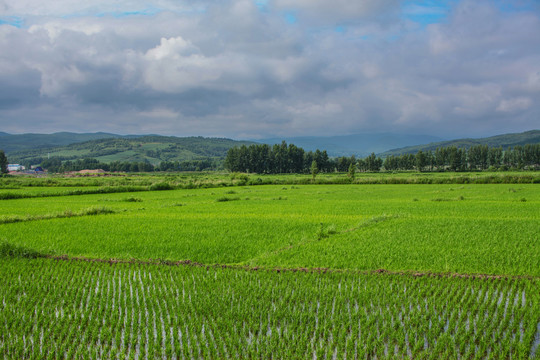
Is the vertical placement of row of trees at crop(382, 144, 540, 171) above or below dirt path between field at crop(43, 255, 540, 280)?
above

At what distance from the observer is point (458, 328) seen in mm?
7219

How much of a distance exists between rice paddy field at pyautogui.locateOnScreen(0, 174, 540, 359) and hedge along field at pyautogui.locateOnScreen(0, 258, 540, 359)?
0.13 ft

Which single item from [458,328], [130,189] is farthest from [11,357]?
[130,189]

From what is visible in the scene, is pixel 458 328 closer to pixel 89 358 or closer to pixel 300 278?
pixel 300 278

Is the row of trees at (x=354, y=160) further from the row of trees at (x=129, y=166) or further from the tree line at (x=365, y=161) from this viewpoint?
the row of trees at (x=129, y=166)

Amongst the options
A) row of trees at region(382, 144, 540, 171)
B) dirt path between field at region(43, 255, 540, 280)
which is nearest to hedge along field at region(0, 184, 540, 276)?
dirt path between field at region(43, 255, 540, 280)

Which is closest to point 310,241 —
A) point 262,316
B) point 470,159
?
point 262,316

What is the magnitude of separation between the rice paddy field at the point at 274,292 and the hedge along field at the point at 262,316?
0.04m

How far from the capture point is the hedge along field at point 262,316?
6.53m

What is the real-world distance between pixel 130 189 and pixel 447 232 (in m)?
45.7

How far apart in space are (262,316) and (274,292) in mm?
1441

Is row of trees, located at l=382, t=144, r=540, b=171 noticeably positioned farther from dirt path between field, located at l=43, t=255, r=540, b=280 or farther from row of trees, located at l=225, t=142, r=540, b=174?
dirt path between field, located at l=43, t=255, r=540, b=280

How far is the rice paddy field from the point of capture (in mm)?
6703

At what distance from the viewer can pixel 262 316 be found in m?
7.93
